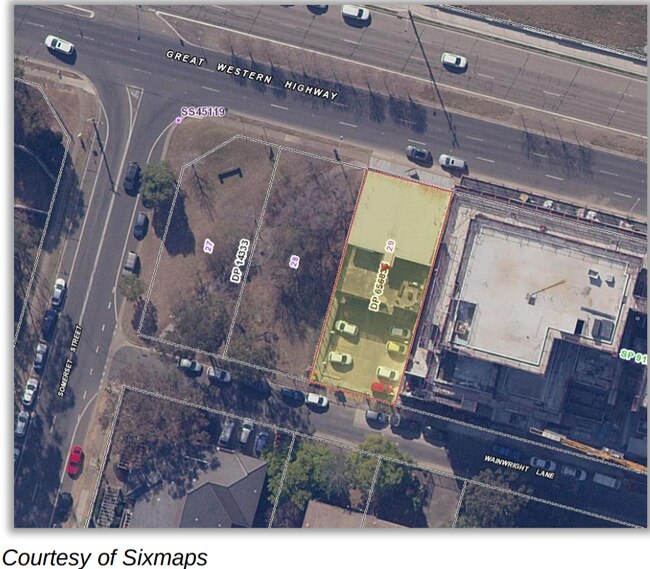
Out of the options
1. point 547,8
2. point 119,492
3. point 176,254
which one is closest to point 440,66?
point 547,8

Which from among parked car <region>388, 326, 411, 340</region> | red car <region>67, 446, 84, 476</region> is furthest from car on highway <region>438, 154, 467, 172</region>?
red car <region>67, 446, 84, 476</region>

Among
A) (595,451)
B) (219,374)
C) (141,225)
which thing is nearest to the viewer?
(595,451)

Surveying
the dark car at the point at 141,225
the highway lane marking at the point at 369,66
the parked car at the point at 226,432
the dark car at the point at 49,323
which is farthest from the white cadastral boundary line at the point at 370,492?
the highway lane marking at the point at 369,66

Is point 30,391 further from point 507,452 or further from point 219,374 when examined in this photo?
point 507,452

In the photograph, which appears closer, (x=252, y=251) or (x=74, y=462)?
(x=252, y=251)

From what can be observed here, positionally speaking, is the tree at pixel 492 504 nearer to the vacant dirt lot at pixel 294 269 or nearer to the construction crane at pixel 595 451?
the construction crane at pixel 595 451

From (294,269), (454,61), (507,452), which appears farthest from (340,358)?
(454,61)
